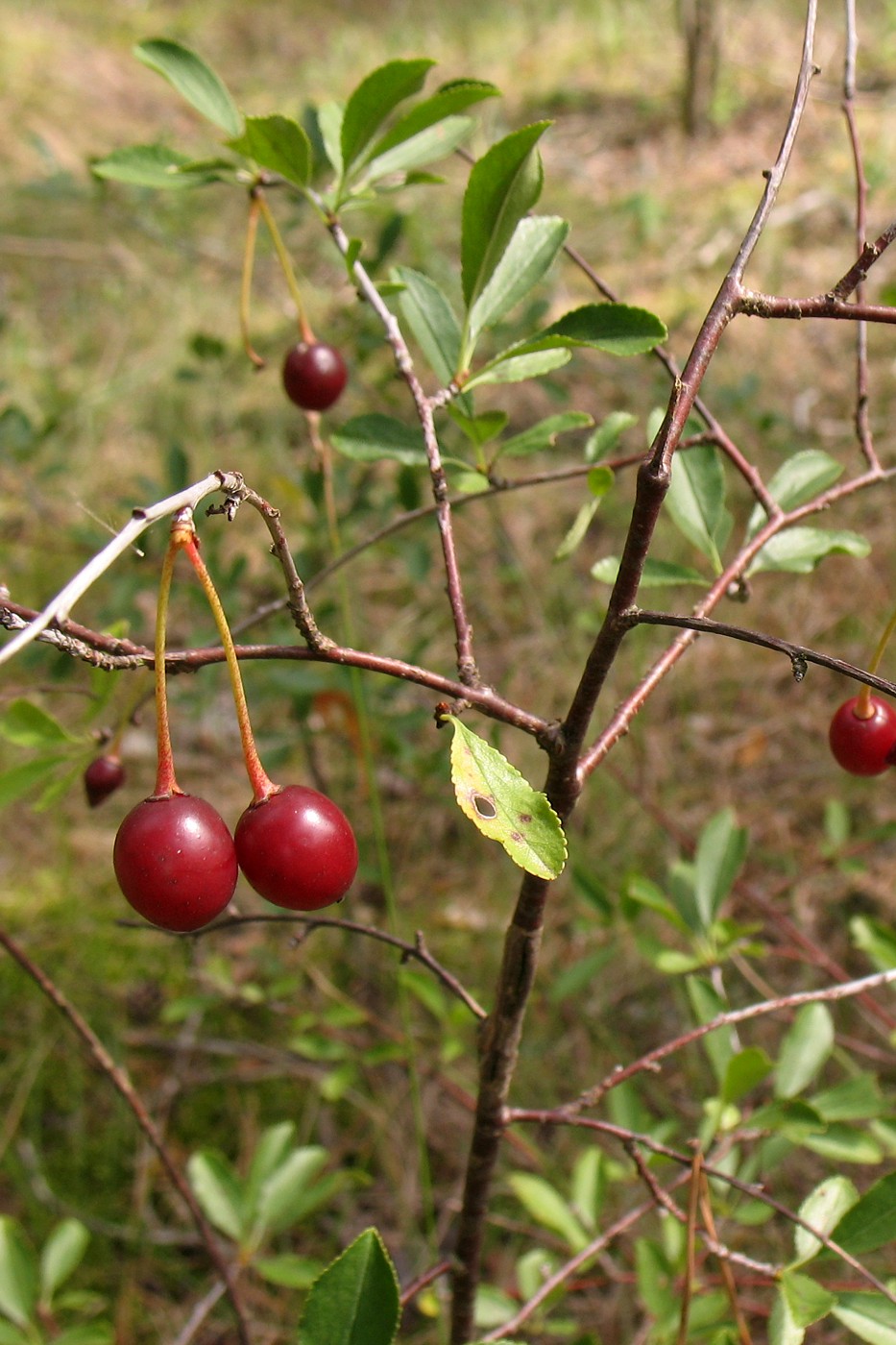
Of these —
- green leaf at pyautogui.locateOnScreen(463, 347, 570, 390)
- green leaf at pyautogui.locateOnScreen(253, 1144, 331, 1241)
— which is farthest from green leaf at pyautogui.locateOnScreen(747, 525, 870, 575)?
green leaf at pyautogui.locateOnScreen(253, 1144, 331, 1241)

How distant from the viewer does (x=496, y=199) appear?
35.5 inches

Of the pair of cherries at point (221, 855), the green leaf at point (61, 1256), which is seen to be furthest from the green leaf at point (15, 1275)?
the pair of cherries at point (221, 855)

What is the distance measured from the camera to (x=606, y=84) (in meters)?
5.20

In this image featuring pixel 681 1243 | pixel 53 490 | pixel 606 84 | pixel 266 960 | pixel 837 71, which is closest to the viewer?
pixel 681 1243

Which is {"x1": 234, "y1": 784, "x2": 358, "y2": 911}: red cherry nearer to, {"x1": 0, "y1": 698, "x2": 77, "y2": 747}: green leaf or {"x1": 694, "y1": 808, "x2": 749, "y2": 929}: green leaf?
{"x1": 0, "y1": 698, "x2": 77, "y2": 747}: green leaf

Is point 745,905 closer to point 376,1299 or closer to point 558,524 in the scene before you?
point 558,524

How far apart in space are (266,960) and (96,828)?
804mm

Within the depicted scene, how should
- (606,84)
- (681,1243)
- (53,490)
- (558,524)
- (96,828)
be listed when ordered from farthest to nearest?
(606,84)
(53,490)
(558,524)
(96,828)
(681,1243)

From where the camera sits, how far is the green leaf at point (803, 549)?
1089 mm

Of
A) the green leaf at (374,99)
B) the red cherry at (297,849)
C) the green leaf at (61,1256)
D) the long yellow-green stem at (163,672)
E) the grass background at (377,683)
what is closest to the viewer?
the long yellow-green stem at (163,672)

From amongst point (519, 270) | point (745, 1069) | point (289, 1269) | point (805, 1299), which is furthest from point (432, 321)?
point (289, 1269)

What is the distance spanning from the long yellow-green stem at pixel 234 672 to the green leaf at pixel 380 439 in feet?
1.44

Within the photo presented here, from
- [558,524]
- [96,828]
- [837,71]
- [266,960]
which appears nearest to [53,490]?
[96,828]

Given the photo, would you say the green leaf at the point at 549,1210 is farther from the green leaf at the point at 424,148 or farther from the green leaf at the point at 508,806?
the green leaf at the point at 424,148
